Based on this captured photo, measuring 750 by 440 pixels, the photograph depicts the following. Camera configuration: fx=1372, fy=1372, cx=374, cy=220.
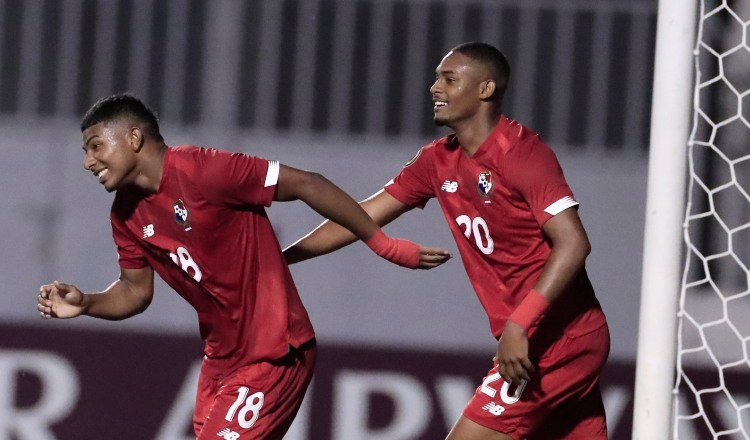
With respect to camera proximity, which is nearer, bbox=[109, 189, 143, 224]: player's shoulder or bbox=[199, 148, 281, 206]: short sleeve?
bbox=[199, 148, 281, 206]: short sleeve

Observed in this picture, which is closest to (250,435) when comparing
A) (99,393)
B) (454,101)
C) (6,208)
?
(454,101)

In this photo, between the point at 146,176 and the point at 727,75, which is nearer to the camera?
the point at 146,176

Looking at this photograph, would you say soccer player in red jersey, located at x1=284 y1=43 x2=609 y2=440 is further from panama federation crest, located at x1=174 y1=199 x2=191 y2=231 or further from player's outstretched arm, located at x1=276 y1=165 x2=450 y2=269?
panama federation crest, located at x1=174 y1=199 x2=191 y2=231

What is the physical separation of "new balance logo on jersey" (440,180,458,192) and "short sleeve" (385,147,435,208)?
0.36 feet

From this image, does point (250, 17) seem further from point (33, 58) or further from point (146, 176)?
point (146, 176)

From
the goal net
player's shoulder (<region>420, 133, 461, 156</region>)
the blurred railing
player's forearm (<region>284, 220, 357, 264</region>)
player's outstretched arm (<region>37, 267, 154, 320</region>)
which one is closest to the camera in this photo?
player's outstretched arm (<region>37, 267, 154, 320</region>)

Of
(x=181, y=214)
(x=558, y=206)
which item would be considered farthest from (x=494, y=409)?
(x=181, y=214)

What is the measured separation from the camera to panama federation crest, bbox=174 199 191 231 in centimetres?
360

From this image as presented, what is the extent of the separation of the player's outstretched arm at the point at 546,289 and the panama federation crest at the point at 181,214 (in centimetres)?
89

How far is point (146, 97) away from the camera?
636cm

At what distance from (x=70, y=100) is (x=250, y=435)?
3126mm

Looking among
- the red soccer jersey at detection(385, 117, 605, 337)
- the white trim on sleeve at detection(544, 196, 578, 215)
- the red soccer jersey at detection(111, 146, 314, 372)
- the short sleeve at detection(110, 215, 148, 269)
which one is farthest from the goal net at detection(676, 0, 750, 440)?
the short sleeve at detection(110, 215, 148, 269)

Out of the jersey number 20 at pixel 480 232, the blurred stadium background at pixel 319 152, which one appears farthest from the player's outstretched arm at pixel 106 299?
the blurred stadium background at pixel 319 152

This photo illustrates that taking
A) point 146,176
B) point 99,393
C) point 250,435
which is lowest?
point 99,393
